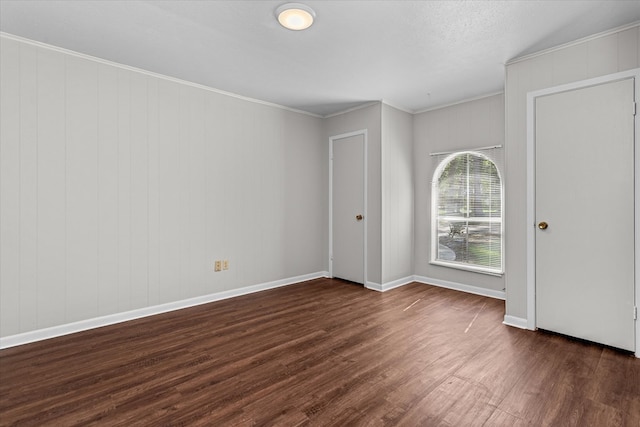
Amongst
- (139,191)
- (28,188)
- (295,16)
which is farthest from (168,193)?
(295,16)

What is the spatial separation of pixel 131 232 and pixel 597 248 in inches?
169

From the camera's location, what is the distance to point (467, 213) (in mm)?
4520

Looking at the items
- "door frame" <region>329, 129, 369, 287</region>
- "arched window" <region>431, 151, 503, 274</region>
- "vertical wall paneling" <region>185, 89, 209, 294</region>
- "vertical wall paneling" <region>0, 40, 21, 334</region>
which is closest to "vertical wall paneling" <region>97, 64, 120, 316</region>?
"vertical wall paneling" <region>0, 40, 21, 334</region>

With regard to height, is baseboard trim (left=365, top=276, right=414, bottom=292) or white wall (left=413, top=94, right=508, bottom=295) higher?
white wall (left=413, top=94, right=508, bottom=295)

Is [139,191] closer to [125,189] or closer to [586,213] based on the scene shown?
[125,189]

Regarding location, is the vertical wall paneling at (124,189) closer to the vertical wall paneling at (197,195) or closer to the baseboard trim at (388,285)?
the vertical wall paneling at (197,195)

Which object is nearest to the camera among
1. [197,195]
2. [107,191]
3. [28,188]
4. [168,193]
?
[28,188]

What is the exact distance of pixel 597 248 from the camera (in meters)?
2.76

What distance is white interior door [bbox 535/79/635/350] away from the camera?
8.68 feet

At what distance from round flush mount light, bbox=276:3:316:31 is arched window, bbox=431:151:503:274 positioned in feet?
9.53

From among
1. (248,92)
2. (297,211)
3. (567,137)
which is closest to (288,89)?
(248,92)

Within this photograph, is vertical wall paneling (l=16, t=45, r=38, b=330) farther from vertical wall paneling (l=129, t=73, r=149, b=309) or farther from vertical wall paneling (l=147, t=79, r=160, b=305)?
vertical wall paneling (l=147, t=79, r=160, b=305)

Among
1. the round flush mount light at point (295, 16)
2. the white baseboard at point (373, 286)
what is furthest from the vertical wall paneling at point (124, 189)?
the white baseboard at point (373, 286)

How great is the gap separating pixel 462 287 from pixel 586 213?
200 cm
